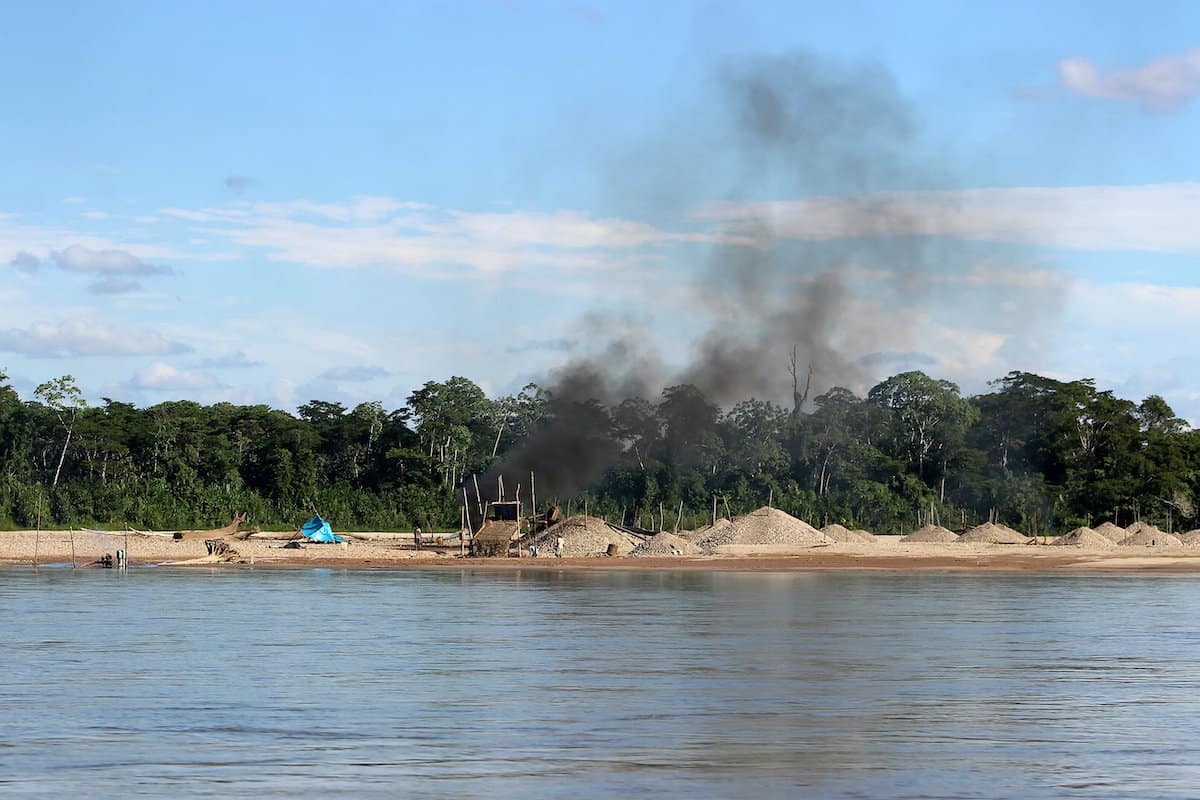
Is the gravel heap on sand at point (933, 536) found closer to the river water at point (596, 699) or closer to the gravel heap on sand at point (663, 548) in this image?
the gravel heap on sand at point (663, 548)

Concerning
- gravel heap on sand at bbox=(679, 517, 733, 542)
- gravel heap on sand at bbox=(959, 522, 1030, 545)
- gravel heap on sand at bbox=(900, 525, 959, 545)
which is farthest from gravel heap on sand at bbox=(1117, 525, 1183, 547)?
gravel heap on sand at bbox=(679, 517, 733, 542)

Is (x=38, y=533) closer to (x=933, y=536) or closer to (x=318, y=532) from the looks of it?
(x=318, y=532)

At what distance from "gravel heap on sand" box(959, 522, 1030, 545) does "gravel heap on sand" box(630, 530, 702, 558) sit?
16.7m

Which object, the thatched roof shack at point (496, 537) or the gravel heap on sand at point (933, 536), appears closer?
the thatched roof shack at point (496, 537)

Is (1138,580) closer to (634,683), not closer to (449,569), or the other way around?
(449,569)

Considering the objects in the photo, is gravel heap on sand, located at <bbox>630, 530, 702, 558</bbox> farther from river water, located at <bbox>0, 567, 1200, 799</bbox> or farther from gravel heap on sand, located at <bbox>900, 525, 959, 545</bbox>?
river water, located at <bbox>0, 567, 1200, 799</bbox>

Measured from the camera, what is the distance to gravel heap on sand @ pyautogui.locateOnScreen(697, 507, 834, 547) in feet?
239

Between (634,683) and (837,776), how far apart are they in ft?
26.7

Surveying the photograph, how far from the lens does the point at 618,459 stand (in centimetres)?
9569

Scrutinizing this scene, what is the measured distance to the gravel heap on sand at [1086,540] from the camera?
75562 millimetres

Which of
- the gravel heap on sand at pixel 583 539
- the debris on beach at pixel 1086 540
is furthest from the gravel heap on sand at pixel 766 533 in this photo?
the debris on beach at pixel 1086 540

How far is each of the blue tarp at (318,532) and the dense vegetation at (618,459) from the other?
25.1 ft

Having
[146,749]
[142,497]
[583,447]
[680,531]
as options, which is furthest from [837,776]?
[583,447]

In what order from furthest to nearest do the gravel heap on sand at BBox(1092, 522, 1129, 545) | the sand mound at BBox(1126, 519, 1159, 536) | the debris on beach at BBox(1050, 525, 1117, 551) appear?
the sand mound at BBox(1126, 519, 1159, 536), the gravel heap on sand at BBox(1092, 522, 1129, 545), the debris on beach at BBox(1050, 525, 1117, 551)
